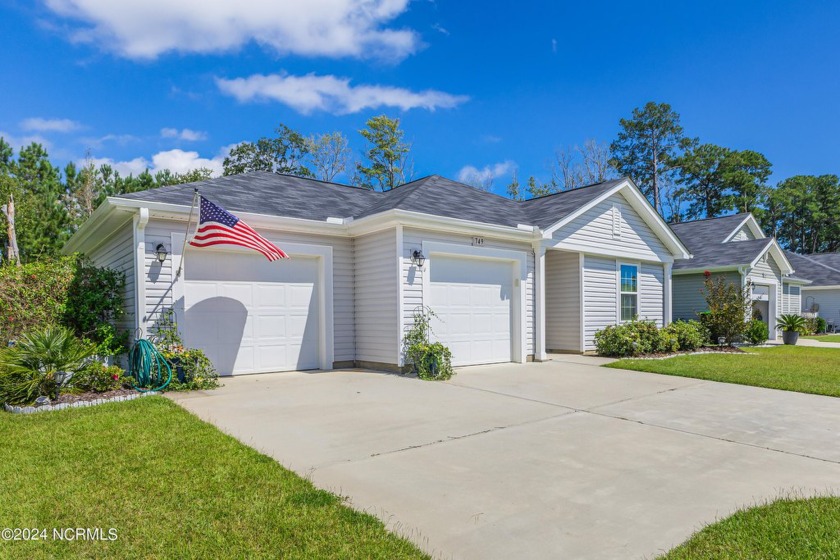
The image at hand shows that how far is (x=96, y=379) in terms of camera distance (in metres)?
6.95

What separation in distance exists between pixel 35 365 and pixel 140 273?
78.8 inches

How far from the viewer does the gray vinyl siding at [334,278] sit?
805 centimetres

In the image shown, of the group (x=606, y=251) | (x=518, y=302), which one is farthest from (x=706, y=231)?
(x=518, y=302)

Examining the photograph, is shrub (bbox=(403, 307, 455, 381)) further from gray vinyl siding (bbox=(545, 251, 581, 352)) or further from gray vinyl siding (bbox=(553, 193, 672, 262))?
gray vinyl siding (bbox=(545, 251, 581, 352))

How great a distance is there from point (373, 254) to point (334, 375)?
2.52 meters

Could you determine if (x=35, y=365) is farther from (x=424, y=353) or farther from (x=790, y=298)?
(x=790, y=298)

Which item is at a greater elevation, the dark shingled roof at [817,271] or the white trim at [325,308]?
the dark shingled roof at [817,271]

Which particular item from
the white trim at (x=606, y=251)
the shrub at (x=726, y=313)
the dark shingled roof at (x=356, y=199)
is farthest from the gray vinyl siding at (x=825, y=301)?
the dark shingled roof at (x=356, y=199)

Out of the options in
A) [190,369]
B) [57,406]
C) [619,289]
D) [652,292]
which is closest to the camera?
[57,406]

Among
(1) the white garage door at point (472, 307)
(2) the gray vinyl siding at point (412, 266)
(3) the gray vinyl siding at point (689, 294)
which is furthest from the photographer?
(3) the gray vinyl siding at point (689, 294)

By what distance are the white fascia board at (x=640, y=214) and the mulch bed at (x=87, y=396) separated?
8.89 m

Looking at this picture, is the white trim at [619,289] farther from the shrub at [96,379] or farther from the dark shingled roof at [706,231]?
the shrub at [96,379]

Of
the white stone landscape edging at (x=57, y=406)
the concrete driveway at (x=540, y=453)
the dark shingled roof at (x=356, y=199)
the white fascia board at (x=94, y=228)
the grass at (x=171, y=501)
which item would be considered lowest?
the concrete driveway at (x=540, y=453)

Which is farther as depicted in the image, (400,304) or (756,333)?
(756,333)
